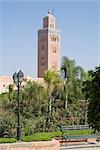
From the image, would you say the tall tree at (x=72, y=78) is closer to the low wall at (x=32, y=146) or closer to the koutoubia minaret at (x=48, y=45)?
the low wall at (x=32, y=146)

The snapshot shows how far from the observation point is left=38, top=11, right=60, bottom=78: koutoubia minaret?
102 m

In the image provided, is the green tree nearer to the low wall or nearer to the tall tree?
the low wall

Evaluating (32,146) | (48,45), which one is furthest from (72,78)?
(48,45)

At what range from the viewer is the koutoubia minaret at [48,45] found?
102 metres

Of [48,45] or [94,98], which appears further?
[48,45]

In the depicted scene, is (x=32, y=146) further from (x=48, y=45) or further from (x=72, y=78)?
(x=48, y=45)

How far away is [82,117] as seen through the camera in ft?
90.3

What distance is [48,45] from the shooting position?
340 ft

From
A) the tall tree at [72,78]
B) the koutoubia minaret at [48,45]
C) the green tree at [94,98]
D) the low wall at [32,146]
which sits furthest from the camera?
the koutoubia minaret at [48,45]

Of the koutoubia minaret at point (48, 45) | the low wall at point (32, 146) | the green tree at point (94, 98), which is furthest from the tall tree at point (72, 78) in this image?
the koutoubia minaret at point (48, 45)

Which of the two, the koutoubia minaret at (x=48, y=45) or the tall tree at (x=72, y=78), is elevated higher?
the koutoubia minaret at (x=48, y=45)

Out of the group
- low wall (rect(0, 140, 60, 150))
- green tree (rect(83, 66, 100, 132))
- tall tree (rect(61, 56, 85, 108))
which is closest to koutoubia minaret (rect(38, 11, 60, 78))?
tall tree (rect(61, 56, 85, 108))

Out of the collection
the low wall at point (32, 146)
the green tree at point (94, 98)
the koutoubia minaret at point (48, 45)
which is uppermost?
the koutoubia minaret at point (48, 45)

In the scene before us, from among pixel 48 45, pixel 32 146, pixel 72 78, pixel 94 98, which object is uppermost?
pixel 48 45
